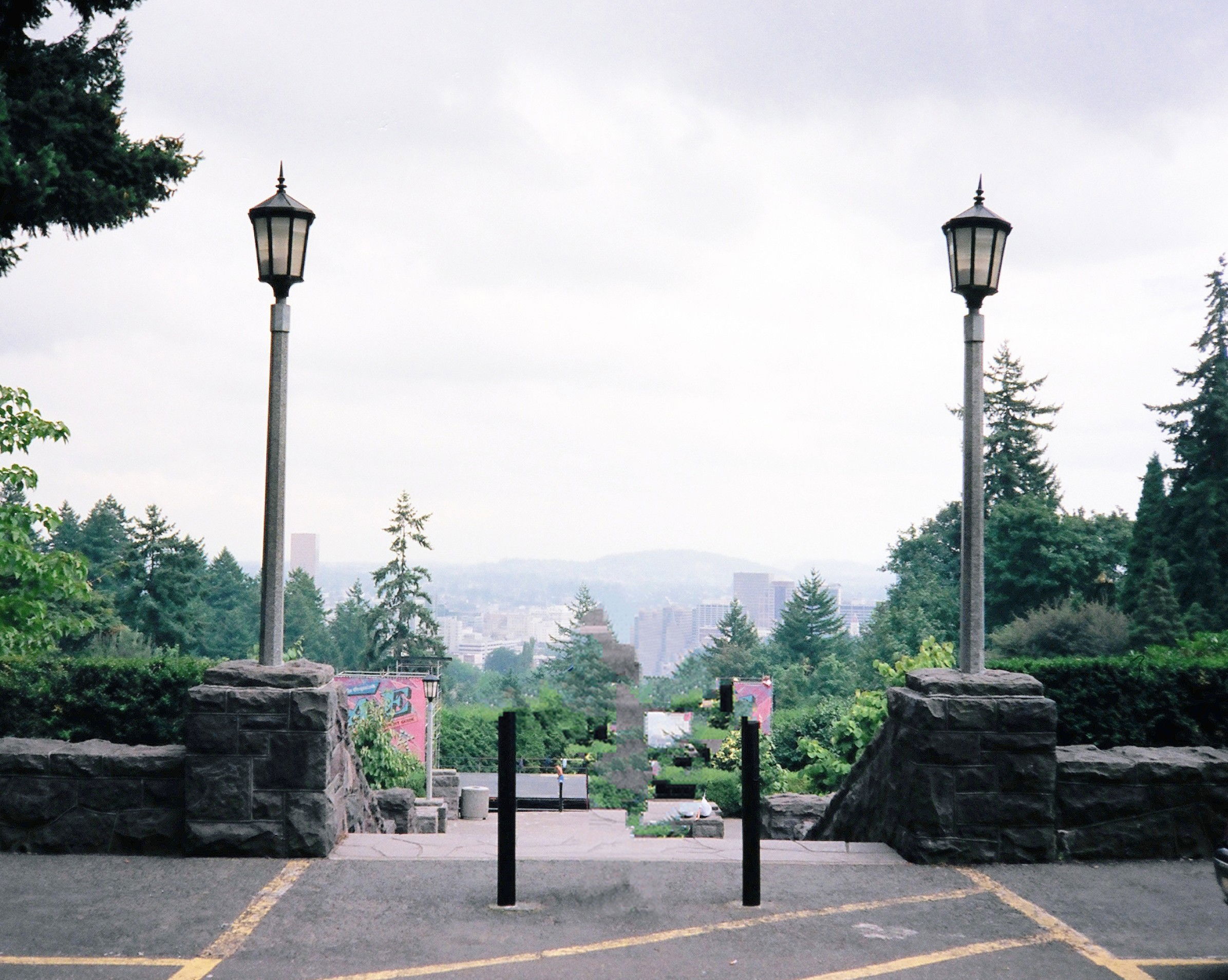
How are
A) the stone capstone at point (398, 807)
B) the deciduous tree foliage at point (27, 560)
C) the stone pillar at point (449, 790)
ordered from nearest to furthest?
the deciduous tree foliage at point (27, 560) → the stone capstone at point (398, 807) → the stone pillar at point (449, 790)

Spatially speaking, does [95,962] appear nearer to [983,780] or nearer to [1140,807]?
[983,780]

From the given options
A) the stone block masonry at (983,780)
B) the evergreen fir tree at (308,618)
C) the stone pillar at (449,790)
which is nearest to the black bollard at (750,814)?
the stone block masonry at (983,780)

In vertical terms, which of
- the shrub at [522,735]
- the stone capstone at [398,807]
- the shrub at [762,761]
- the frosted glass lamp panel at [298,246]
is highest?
the frosted glass lamp panel at [298,246]

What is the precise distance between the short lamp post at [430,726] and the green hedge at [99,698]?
390 inches

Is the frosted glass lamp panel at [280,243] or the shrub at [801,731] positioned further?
the shrub at [801,731]

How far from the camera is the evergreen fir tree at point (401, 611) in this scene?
68.9 m

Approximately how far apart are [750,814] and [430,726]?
18.1 meters

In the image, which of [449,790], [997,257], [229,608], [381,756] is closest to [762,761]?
[449,790]

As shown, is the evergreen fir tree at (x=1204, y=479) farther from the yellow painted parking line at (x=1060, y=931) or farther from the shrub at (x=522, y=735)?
the yellow painted parking line at (x=1060, y=931)

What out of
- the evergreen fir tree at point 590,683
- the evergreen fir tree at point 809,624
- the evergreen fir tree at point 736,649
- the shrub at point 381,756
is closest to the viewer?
the shrub at point 381,756

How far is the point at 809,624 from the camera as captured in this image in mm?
84562

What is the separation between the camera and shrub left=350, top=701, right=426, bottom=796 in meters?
22.3

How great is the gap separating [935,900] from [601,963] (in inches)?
76.8

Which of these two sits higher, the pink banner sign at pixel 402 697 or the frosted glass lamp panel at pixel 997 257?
the frosted glass lamp panel at pixel 997 257
